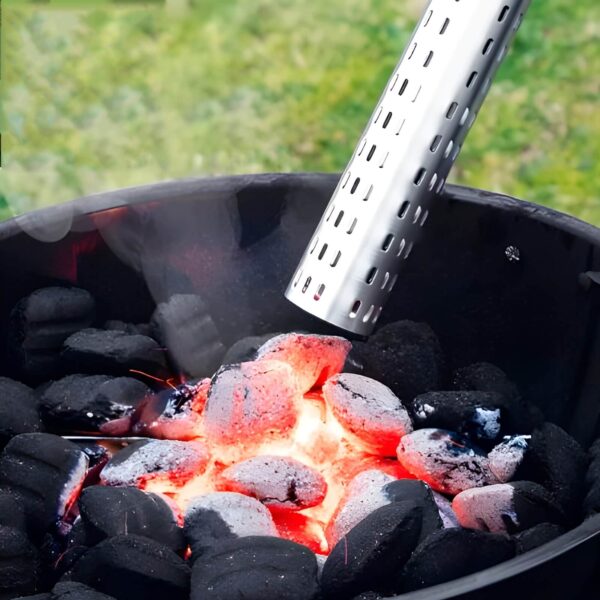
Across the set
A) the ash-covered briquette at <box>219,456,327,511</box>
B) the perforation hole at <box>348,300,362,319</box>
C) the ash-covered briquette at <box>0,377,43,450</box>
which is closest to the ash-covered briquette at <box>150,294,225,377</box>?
the ash-covered briquette at <box>0,377,43,450</box>

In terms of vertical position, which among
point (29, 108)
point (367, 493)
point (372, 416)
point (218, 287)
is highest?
point (29, 108)

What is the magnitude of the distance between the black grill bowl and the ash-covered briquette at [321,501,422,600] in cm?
45

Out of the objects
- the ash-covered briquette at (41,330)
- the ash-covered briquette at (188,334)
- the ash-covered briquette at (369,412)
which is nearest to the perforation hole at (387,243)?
the ash-covered briquette at (369,412)

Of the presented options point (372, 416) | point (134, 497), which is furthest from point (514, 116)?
point (134, 497)

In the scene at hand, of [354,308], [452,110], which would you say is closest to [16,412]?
[354,308]

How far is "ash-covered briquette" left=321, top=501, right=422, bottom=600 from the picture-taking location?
1.07 metres

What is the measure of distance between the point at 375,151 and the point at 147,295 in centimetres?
60

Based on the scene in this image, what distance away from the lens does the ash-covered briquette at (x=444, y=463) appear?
137 cm

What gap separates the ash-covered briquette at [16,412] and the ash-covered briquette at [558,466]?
0.74 metres

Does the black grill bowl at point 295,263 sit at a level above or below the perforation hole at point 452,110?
below

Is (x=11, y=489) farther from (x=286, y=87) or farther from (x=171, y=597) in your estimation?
(x=286, y=87)

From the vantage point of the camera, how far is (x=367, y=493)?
1.29 m

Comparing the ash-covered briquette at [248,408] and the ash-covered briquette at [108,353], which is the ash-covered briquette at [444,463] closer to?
the ash-covered briquette at [248,408]

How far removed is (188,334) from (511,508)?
651mm
